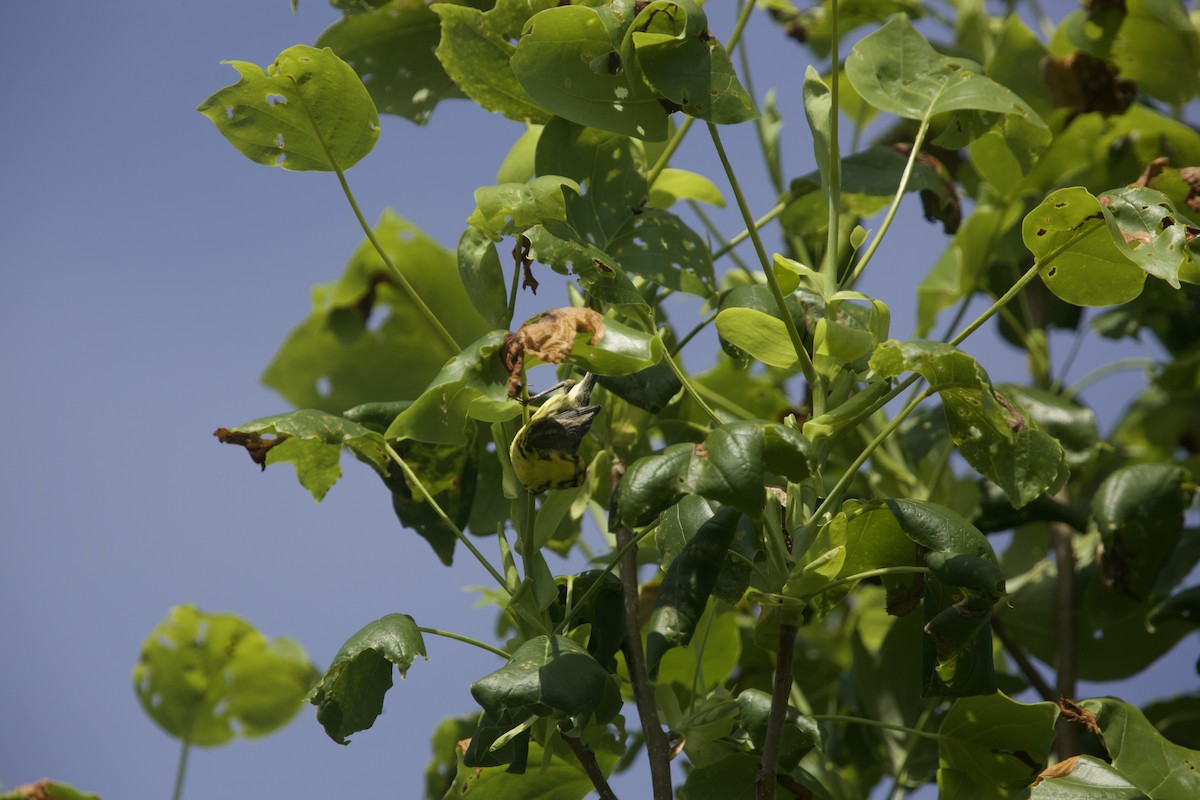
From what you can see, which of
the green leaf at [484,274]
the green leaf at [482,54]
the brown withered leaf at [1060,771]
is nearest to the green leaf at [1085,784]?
the brown withered leaf at [1060,771]

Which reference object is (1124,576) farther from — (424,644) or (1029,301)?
(424,644)

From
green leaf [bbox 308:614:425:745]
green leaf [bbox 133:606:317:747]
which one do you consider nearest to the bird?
green leaf [bbox 308:614:425:745]

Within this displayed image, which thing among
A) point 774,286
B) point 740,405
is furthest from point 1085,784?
point 740,405

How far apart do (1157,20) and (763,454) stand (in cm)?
89

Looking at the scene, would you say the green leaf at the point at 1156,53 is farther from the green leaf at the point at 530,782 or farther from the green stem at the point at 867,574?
the green leaf at the point at 530,782

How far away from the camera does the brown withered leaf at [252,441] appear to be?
0.73 meters

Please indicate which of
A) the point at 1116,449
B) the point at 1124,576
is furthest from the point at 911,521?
the point at 1116,449

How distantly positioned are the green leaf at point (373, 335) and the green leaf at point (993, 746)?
0.61 meters

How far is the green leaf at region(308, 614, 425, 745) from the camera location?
67cm

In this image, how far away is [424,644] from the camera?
691 millimetres

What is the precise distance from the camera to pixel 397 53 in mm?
1004

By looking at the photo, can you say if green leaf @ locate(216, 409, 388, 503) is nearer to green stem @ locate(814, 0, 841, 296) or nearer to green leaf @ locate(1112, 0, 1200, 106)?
green stem @ locate(814, 0, 841, 296)

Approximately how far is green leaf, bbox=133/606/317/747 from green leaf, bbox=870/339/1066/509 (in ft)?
2.73

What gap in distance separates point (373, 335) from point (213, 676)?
0.40 meters
